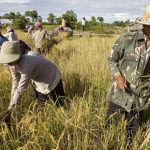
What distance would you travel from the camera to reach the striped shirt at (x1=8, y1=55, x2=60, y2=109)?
371 centimetres

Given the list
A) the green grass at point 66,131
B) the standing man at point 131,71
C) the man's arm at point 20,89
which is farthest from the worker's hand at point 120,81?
the man's arm at point 20,89

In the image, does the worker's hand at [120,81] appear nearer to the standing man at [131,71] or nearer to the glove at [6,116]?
the standing man at [131,71]

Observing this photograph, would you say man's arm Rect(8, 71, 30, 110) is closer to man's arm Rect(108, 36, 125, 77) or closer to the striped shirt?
the striped shirt

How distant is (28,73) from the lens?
3.75m

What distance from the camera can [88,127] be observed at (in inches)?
136

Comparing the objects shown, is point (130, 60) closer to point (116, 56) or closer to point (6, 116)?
point (116, 56)

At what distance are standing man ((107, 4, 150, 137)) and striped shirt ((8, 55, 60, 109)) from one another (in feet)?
2.76

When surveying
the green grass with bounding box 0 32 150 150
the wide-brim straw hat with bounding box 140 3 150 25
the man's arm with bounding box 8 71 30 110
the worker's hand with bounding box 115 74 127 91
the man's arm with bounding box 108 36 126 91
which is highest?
the wide-brim straw hat with bounding box 140 3 150 25

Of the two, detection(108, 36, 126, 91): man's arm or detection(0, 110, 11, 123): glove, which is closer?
detection(108, 36, 126, 91): man's arm

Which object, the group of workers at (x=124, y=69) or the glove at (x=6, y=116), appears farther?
the glove at (x=6, y=116)

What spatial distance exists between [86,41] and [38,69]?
17.9ft

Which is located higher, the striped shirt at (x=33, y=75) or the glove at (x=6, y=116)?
the striped shirt at (x=33, y=75)

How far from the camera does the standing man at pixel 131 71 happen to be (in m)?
3.22

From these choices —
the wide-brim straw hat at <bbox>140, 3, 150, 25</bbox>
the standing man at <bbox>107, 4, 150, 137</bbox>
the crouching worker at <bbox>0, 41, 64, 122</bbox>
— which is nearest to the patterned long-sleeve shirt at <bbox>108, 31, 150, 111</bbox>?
the standing man at <bbox>107, 4, 150, 137</bbox>
